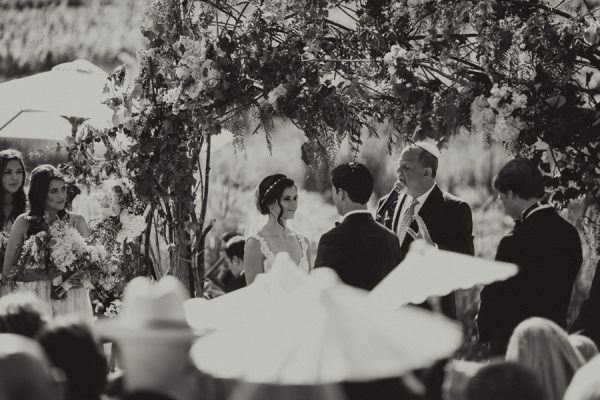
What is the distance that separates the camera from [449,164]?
11172mm

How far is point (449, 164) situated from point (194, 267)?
4.95 meters

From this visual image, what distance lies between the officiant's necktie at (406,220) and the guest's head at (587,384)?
3308 millimetres

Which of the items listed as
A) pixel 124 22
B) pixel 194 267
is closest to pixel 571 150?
pixel 194 267

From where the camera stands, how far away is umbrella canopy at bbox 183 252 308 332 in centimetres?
331

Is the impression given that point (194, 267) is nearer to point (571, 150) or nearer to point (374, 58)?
point (374, 58)

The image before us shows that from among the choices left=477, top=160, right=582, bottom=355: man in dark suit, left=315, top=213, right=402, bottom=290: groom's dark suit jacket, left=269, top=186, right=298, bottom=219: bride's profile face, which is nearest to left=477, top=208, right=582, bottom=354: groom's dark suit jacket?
left=477, top=160, right=582, bottom=355: man in dark suit

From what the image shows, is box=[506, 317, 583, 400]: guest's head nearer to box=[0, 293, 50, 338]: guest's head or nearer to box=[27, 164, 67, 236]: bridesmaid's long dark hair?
box=[0, 293, 50, 338]: guest's head

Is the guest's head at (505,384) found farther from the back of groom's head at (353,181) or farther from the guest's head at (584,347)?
the back of groom's head at (353,181)

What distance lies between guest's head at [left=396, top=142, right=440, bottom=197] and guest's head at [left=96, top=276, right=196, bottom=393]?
3.26 m

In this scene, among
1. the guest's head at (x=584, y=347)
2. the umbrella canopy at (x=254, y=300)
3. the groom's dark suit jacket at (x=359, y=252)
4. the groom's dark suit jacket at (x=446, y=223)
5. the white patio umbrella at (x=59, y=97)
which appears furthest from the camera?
the white patio umbrella at (x=59, y=97)

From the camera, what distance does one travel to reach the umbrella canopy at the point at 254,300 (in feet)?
10.9

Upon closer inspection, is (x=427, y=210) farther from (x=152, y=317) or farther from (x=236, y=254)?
(x=236, y=254)

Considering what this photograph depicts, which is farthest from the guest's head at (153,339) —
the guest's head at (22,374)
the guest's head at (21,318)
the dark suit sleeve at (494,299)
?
the dark suit sleeve at (494,299)

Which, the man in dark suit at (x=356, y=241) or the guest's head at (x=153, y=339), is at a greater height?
the man in dark suit at (x=356, y=241)
